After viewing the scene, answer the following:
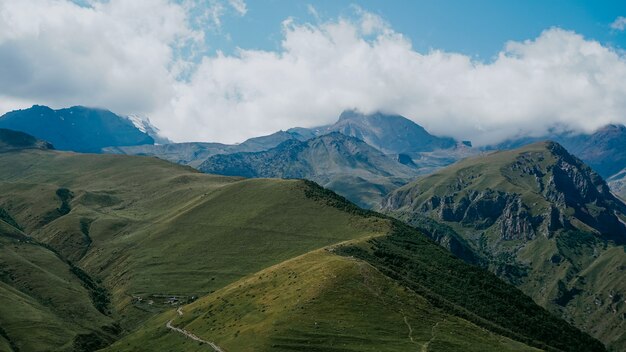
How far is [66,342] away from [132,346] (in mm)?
24362

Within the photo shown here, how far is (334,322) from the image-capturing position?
537 feet

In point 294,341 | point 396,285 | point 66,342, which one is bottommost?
point 66,342

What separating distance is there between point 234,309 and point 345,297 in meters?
37.9

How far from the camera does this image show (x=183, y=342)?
182 meters

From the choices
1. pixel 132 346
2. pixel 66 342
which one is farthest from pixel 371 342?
pixel 66 342

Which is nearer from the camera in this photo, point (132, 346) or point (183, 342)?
point (183, 342)

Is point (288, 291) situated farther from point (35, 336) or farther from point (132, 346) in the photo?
point (35, 336)

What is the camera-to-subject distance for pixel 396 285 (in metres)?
191

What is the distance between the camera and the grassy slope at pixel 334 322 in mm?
155250

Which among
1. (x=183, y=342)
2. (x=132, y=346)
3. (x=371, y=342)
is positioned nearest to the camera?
(x=371, y=342)

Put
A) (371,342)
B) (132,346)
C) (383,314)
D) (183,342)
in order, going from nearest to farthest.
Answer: (371,342) < (383,314) < (183,342) < (132,346)

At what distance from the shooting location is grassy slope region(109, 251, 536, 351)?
155250 millimetres

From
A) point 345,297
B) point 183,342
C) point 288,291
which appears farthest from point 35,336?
point 345,297

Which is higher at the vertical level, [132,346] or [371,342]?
[371,342]
